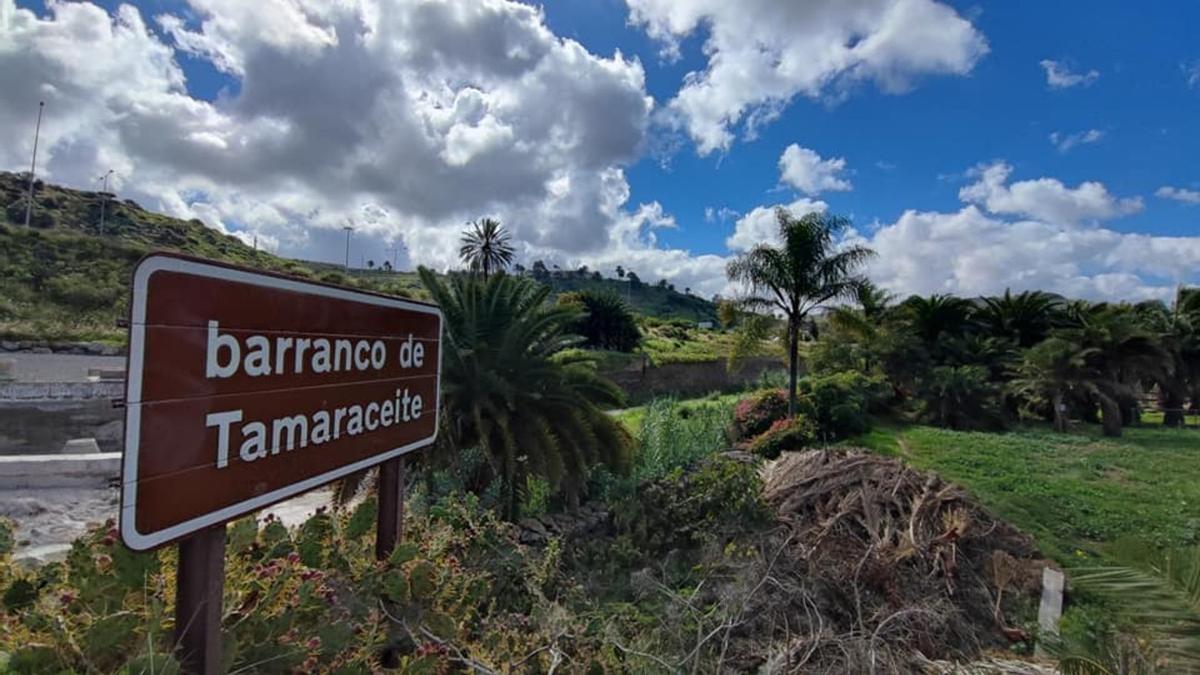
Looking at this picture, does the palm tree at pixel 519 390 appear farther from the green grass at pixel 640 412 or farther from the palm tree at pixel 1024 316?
the palm tree at pixel 1024 316

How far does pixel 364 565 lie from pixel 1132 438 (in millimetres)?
19248

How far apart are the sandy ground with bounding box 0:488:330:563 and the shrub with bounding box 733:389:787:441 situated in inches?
350

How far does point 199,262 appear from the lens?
1548mm

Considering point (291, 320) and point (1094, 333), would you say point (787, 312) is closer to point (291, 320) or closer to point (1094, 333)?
point (1094, 333)

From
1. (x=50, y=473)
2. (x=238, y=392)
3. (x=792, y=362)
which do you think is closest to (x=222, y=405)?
(x=238, y=392)

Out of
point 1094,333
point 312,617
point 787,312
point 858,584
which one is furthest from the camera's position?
point 1094,333

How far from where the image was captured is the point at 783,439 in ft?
36.7

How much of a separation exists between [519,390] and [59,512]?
437 cm

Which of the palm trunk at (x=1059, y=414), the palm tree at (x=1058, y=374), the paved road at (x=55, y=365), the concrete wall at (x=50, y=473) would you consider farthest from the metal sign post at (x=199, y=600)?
the palm trunk at (x=1059, y=414)

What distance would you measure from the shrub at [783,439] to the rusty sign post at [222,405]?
9.65 metres

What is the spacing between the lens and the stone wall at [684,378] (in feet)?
70.8

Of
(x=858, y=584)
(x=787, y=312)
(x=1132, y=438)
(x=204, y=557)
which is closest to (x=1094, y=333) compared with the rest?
(x=1132, y=438)

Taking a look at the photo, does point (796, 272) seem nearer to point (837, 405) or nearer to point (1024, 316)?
point (837, 405)

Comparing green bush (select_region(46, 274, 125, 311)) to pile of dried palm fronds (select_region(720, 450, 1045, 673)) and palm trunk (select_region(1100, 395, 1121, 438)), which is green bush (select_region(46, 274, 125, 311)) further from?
palm trunk (select_region(1100, 395, 1121, 438))
